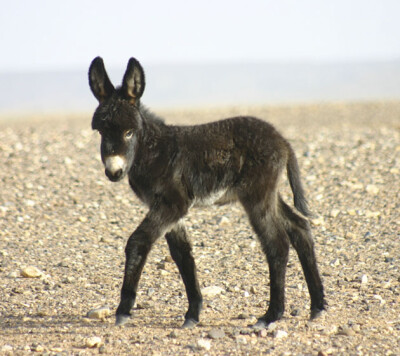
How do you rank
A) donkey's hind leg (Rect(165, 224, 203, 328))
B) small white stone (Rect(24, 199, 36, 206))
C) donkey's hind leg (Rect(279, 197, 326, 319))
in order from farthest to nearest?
small white stone (Rect(24, 199, 36, 206)), donkey's hind leg (Rect(279, 197, 326, 319)), donkey's hind leg (Rect(165, 224, 203, 328))

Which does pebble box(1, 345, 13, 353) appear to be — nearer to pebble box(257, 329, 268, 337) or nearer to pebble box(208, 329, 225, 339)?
pebble box(208, 329, 225, 339)

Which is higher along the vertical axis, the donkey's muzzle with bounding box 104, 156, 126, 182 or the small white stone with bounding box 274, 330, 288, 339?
the donkey's muzzle with bounding box 104, 156, 126, 182

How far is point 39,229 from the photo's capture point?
10.9m

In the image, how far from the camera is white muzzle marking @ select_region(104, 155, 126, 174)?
5953 millimetres

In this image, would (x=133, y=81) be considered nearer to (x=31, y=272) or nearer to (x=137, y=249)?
(x=137, y=249)

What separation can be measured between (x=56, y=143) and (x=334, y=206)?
38.4 ft

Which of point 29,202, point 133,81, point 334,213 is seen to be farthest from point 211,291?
point 29,202

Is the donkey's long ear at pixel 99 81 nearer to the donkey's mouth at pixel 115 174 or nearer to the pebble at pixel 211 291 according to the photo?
the donkey's mouth at pixel 115 174

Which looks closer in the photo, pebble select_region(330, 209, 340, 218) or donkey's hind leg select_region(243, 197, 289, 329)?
donkey's hind leg select_region(243, 197, 289, 329)

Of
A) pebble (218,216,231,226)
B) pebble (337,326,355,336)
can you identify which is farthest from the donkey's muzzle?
pebble (218,216,231,226)

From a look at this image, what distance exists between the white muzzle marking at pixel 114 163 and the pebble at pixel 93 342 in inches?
60.0

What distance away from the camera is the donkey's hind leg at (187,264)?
6656 millimetres

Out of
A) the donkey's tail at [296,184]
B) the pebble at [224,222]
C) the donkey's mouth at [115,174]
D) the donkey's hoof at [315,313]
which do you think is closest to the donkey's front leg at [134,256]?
the donkey's mouth at [115,174]

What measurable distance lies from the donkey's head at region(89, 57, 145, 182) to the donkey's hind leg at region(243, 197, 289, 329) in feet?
4.09
